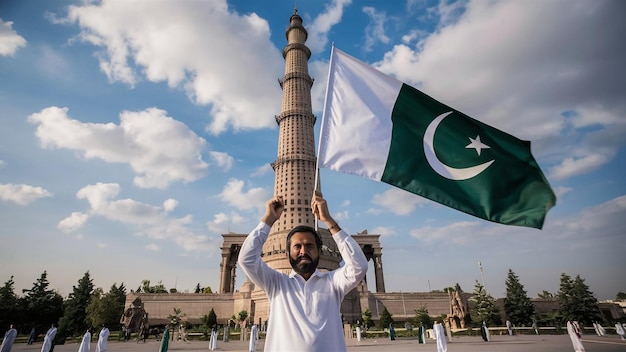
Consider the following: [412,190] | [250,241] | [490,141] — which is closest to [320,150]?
[412,190]

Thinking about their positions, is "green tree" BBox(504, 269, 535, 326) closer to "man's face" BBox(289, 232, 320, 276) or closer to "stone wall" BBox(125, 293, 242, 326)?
"stone wall" BBox(125, 293, 242, 326)

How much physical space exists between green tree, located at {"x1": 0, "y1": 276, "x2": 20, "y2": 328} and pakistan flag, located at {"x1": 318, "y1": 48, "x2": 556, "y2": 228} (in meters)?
52.7

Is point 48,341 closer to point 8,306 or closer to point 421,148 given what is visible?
point 421,148

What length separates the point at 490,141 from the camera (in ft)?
16.2

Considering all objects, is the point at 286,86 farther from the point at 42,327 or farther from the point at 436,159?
the point at 436,159

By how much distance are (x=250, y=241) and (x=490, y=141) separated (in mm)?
4111

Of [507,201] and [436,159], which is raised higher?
[436,159]

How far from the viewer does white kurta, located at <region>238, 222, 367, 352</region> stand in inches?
106

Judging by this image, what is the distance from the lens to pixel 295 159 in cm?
6350

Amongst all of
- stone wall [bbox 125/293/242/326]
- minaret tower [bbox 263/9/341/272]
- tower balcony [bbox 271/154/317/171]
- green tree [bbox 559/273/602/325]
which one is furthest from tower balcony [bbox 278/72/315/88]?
green tree [bbox 559/273/602/325]

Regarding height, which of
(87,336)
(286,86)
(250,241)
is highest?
(286,86)

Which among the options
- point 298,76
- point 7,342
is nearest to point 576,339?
point 7,342

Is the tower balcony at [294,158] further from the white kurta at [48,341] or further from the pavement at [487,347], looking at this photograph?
the white kurta at [48,341]

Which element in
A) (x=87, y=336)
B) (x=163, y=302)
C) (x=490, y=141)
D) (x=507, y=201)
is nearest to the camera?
(x=507, y=201)
